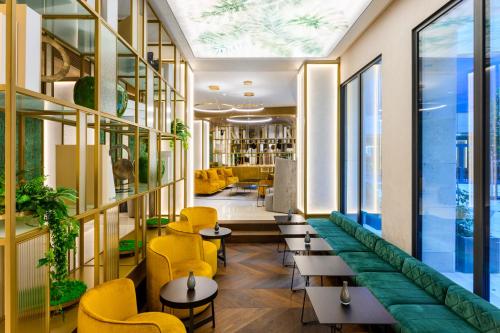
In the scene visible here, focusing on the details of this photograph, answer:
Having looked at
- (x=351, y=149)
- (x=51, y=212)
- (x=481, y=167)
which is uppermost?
(x=351, y=149)

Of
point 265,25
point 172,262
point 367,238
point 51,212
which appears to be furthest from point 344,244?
point 51,212

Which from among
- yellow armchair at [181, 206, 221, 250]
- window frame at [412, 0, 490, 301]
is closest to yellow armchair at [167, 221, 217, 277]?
yellow armchair at [181, 206, 221, 250]

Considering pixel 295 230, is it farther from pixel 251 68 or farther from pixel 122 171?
pixel 251 68

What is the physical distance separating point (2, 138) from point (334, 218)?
5453 millimetres

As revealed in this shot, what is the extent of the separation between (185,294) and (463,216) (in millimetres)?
2693

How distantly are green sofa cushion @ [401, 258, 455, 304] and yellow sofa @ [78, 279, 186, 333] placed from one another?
7.68ft

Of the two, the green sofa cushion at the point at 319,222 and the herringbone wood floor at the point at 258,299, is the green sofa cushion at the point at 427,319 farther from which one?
the green sofa cushion at the point at 319,222

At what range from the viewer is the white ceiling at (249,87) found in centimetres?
777

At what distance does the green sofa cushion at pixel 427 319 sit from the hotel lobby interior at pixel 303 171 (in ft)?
0.06

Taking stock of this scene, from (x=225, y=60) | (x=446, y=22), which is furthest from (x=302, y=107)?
(x=446, y=22)

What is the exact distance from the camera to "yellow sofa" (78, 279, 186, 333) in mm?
2008

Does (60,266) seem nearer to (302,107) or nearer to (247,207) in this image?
(302,107)

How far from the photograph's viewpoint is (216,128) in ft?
49.5

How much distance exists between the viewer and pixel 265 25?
527 centimetres
